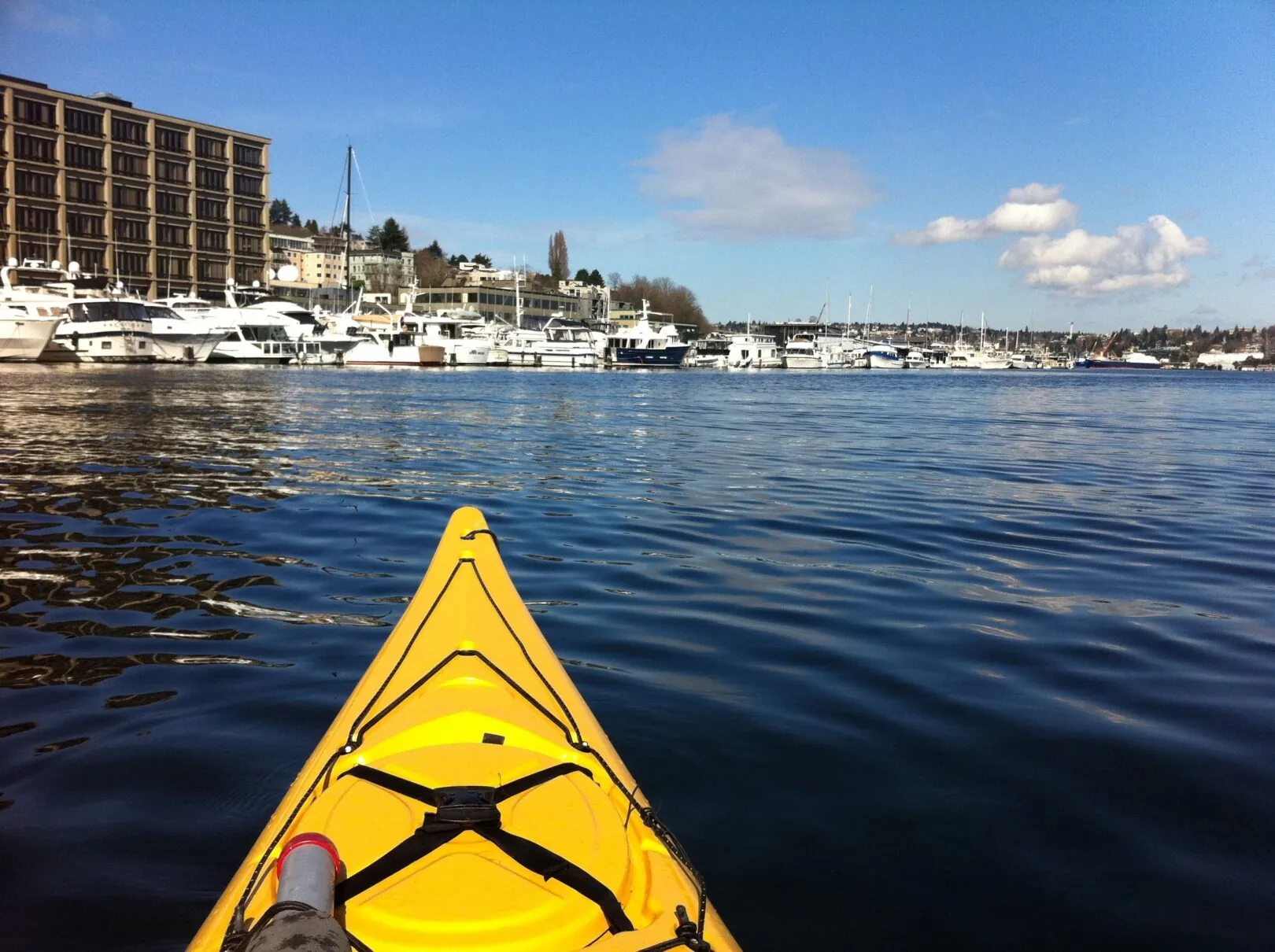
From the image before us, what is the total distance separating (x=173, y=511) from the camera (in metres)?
9.57

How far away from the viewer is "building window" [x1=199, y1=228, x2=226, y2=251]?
8206 cm

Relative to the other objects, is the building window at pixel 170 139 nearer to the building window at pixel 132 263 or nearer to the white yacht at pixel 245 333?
the building window at pixel 132 263

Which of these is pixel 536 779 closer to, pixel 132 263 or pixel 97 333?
pixel 97 333

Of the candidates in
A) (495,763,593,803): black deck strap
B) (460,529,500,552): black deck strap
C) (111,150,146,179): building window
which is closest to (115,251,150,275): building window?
(111,150,146,179): building window

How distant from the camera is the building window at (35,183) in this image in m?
69.1

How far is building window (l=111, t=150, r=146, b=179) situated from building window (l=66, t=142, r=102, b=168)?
110 centimetres

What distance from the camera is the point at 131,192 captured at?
76.4m

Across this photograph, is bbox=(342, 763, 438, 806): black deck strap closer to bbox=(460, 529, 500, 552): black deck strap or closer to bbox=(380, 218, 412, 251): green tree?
bbox=(460, 529, 500, 552): black deck strap

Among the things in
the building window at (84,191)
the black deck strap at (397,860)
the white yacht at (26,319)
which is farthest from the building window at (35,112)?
the black deck strap at (397,860)

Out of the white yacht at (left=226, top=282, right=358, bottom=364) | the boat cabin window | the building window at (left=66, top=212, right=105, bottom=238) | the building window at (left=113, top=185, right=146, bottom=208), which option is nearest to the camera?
the boat cabin window

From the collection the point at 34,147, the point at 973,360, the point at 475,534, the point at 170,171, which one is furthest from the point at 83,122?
the point at 973,360

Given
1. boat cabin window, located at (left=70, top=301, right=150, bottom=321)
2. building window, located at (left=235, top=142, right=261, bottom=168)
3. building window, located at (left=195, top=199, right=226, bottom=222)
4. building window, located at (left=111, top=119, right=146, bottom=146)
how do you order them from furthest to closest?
building window, located at (left=235, top=142, right=261, bottom=168), building window, located at (left=195, top=199, right=226, bottom=222), building window, located at (left=111, top=119, right=146, bottom=146), boat cabin window, located at (left=70, top=301, right=150, bottom=321)

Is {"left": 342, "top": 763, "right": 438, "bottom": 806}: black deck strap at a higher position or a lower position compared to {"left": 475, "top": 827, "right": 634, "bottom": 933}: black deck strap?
higher

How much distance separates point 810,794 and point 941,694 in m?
1.42
